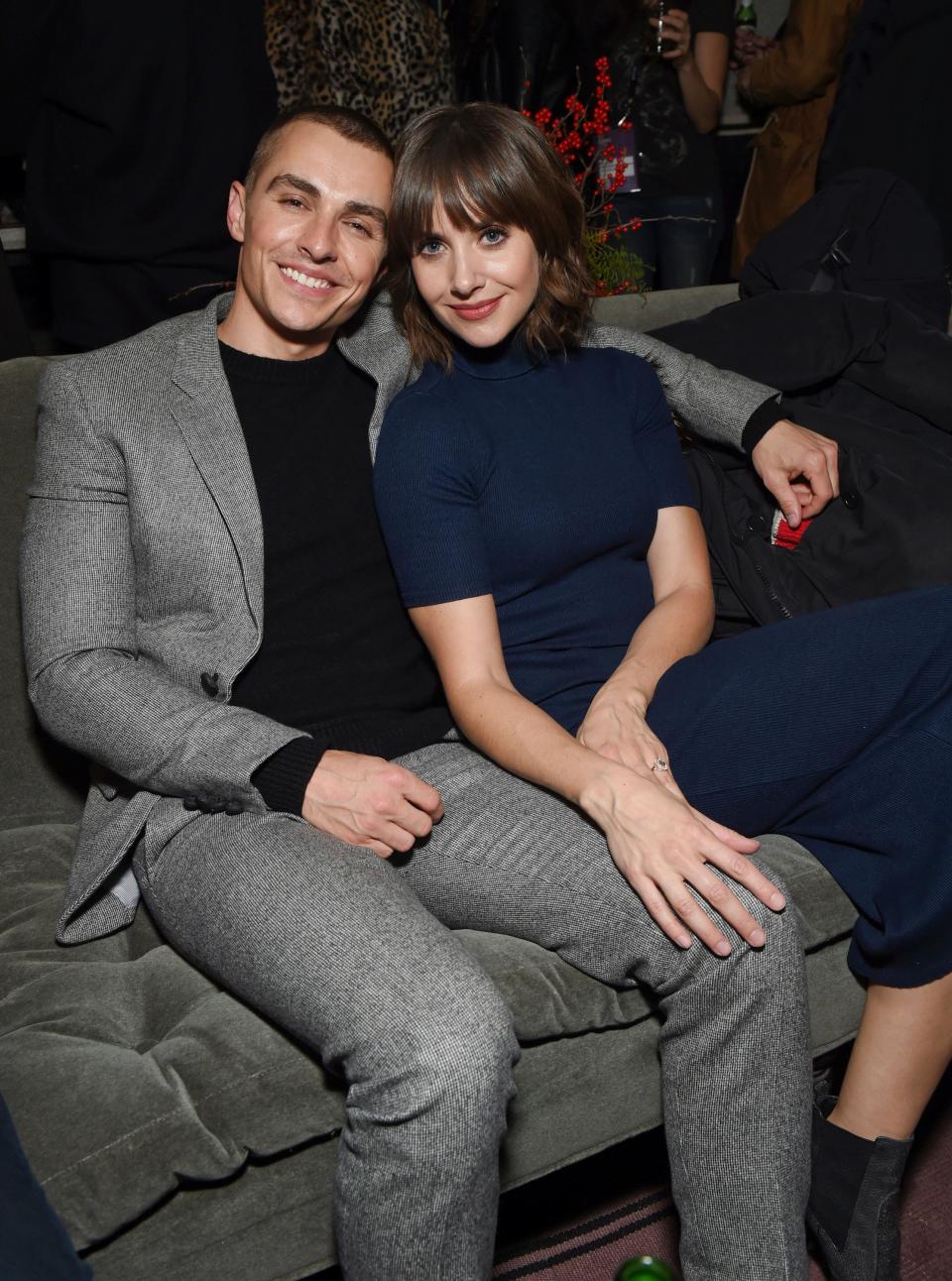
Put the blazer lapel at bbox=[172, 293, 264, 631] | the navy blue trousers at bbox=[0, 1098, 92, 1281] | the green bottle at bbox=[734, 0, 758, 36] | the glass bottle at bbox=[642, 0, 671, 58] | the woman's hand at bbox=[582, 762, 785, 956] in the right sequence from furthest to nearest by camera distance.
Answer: the green bottle at bbox=[734, 0, 758, 36] → the glass bottle at bbox=[642, 0, 671, 58] → the blazer lapel at bbox=[172, 293, 264, 631] → the woman's hand at bbox=[582, 762, 785, 956] → the navy blue trousers at bbox=[0, 1098, 92, 1281]

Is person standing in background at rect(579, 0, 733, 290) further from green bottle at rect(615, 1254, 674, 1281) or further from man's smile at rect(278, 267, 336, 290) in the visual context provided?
green bottle at rect(615, 1254, 674, 1281)

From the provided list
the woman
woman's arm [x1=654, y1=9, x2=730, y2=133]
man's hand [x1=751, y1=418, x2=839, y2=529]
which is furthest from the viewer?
woman's arm [x1=654, y1=9, x2=730, y2=133]

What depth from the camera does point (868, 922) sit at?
1.36m

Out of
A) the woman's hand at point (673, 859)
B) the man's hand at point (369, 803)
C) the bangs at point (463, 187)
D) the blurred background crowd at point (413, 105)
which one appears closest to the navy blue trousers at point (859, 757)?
the woman's hand at point (673, 859)

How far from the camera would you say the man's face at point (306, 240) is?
151 cm

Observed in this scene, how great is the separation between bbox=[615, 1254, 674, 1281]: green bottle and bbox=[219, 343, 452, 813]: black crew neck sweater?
0.65 metres

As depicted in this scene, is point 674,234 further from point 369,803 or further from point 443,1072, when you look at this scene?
point 443,1072

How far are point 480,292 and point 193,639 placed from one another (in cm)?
57

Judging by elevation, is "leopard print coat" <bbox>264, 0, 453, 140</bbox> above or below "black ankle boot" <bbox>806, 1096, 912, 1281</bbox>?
above

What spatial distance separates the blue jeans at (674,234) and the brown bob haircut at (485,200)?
136cm

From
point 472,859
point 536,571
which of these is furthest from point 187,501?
point 472,859

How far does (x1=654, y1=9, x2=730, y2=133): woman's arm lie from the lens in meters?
2.91

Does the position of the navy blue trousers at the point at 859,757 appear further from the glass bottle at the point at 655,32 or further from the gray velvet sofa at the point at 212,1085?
the glass bottle at the point at 655,32

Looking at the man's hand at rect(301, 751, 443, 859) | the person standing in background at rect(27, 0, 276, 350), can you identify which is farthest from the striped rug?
the person standing in background at rect(27, 0, 276, 350)
